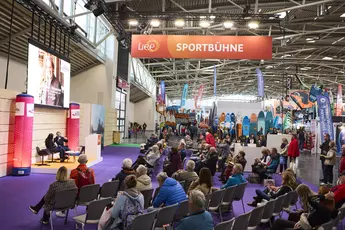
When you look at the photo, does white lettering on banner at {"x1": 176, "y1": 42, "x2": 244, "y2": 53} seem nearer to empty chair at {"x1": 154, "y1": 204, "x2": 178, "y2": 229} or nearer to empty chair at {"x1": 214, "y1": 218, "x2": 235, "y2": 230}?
empty chair at {"x1": 154, "y1": 204, "x2": 178, "y2": 229}

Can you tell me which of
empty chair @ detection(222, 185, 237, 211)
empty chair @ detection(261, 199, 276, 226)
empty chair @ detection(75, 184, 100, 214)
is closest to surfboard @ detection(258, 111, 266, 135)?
empty chair @ detection(222, 185, 237, 211)

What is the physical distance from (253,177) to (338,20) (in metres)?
12.2

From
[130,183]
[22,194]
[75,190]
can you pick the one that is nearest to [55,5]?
[22,194]

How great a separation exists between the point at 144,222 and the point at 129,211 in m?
0.28

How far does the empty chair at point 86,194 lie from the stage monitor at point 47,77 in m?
5.08

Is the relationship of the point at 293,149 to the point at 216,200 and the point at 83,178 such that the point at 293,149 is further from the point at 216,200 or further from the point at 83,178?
the point at 83,178

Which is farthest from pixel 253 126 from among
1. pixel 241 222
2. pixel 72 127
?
pixel 241 222

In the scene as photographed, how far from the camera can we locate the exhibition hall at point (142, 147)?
4.11 metres

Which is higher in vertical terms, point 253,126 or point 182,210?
point 253,126

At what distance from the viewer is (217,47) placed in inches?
360

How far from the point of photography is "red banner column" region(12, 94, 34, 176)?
326 inches

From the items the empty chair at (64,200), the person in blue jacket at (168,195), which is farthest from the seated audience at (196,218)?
the empty chair at (64,200)

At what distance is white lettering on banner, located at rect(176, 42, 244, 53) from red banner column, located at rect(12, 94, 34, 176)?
430cm

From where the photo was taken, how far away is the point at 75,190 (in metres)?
4.33
